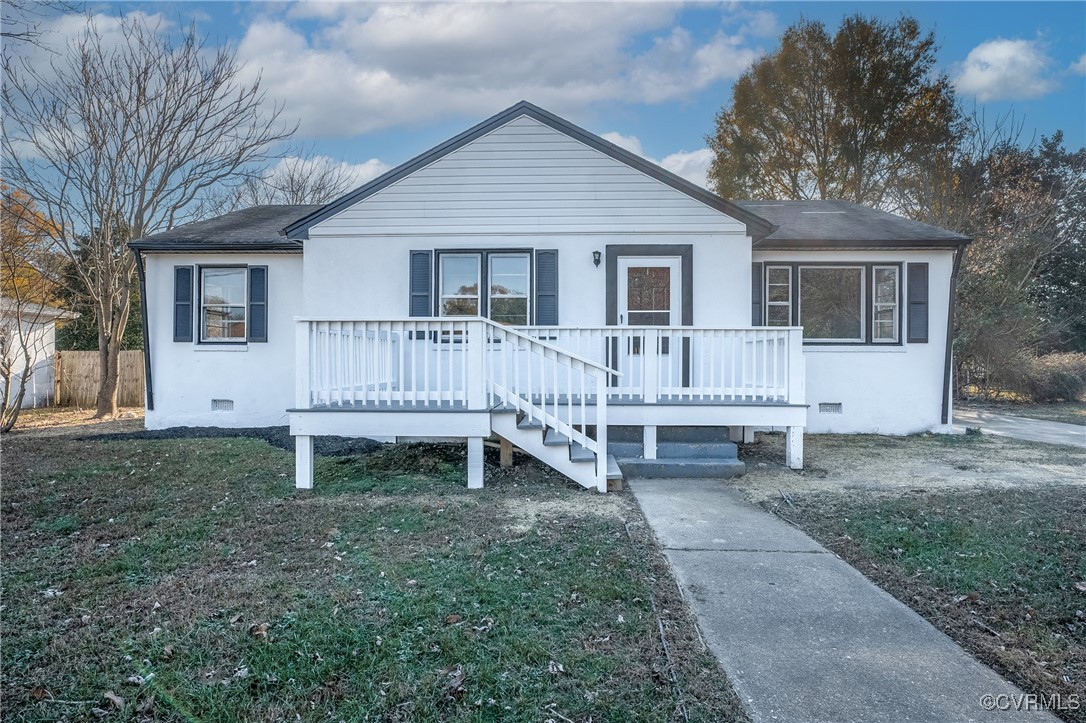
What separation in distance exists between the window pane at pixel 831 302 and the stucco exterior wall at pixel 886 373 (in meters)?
0.27

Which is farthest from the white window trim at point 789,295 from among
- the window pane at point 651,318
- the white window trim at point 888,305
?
the window pane at point 651,318

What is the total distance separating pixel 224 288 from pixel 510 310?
527cm

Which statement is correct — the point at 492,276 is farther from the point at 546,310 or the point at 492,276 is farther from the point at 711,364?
the point at 711,364

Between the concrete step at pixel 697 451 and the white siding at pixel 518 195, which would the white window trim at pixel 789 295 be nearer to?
the white siding at pixel 518 195

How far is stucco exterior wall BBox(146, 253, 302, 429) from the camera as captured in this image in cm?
986

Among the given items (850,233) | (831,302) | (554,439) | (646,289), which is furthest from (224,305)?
(850,233)

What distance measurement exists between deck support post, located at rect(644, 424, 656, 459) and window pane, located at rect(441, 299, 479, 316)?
3.28 m

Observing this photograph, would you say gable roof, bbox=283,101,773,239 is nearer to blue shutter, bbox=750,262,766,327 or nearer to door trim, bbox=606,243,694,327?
door trim, bbox=606,243,694,327

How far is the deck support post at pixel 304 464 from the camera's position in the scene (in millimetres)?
5895

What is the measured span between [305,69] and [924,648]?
1541 cm

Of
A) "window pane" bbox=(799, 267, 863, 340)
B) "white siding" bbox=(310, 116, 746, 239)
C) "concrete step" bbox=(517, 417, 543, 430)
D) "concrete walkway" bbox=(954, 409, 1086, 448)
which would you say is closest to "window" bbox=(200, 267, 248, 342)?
"white siding" bbox=(310, 116, 746, 239)

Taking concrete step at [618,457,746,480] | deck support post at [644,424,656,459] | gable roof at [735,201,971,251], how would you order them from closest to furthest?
concrete step at [618,457,746,480]
deck support post at [644,424,656,459]
gable roof at [735,201,971,251]

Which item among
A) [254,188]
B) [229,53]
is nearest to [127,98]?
[229,53]

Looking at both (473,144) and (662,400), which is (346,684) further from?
(473,144)
